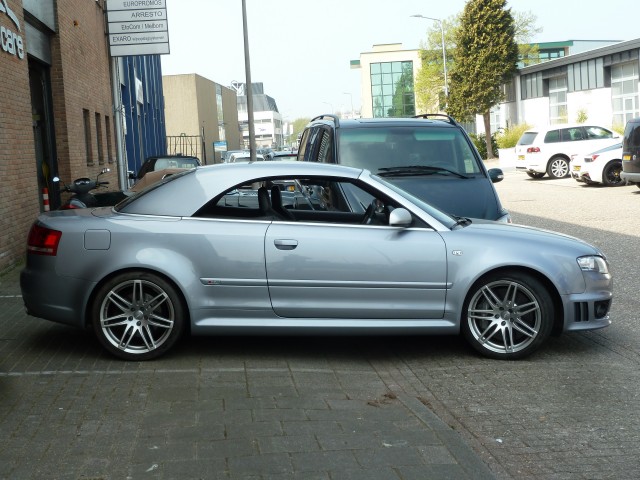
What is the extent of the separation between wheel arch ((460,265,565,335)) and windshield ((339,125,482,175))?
3598mm

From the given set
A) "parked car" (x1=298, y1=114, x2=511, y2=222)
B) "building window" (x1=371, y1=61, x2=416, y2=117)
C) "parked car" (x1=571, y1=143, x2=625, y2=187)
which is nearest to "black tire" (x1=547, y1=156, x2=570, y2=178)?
"parked car" (x1=571, y1=143, x2=625, y2=187)

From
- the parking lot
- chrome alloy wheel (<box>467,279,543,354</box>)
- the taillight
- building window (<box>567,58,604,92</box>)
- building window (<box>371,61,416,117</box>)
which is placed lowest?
the parking lot

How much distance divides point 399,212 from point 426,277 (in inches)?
19.8

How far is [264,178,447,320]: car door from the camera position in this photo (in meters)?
6.81

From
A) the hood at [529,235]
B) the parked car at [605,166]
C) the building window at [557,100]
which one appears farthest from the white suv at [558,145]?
the hood at [529,235]

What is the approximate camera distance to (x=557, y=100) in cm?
5806

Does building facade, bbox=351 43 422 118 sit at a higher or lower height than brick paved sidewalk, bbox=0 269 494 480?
higher

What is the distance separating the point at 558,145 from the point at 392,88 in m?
88.9

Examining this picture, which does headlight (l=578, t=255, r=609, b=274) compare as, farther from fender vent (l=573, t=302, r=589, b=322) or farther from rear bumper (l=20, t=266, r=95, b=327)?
rear bumper (l=20, t=266, r=95, b=327)

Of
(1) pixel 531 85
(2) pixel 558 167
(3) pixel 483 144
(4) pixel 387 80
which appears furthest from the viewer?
(4) pixel 387 80

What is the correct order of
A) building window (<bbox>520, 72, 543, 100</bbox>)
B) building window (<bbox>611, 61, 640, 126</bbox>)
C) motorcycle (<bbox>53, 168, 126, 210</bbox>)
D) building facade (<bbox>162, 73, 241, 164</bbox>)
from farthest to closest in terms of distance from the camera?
building facade (<bbox>162, 73, 241, 164</bbox>)
building window (<bbox>520, 72, 543, 100</bbox>)
building window (<bbox>611, 61, 640, 126</bbox>)
motorcycle (<bbox>53, 168, 126, 210</bbox>)

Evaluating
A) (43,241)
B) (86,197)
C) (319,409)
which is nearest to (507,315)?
(319,409)

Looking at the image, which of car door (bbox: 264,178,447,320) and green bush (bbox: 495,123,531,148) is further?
green bush (bbox: 495,123,531,148)

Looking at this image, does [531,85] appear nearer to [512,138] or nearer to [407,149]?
[512,138]
